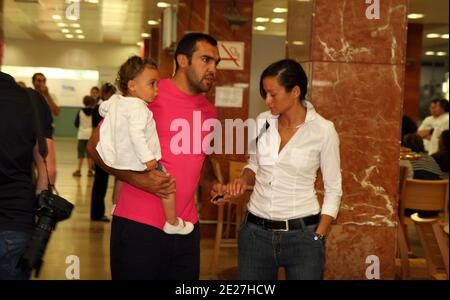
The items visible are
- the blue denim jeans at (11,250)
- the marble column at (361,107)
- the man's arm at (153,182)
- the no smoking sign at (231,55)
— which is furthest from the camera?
the no smoking sign at (231,55)

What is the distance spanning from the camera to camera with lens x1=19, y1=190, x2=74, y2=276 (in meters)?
2.46

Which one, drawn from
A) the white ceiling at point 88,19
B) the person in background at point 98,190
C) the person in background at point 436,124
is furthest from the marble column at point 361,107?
the white ceiling at point 88,19

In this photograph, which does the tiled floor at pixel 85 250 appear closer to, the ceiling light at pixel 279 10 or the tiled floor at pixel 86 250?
the tiled floor at pixel 86 250

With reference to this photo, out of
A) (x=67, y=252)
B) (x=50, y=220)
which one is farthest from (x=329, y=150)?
(x=67, y=252)

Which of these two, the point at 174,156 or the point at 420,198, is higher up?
the point at 174,156

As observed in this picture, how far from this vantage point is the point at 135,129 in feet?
8.96

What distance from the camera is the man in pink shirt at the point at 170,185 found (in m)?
2.73

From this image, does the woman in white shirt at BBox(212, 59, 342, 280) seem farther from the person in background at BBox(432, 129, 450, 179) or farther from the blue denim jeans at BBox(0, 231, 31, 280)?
the person in background at BBox(432, 129, 450, 179)

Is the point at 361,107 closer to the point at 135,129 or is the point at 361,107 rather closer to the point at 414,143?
the point at 135,129

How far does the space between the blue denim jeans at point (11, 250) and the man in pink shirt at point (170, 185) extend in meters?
0.42

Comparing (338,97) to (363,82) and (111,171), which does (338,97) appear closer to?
(363,82)

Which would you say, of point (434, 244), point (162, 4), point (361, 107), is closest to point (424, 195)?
point (361, 107)

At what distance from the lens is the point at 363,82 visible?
13.4ft

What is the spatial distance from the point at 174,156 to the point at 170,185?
0.56 feet
